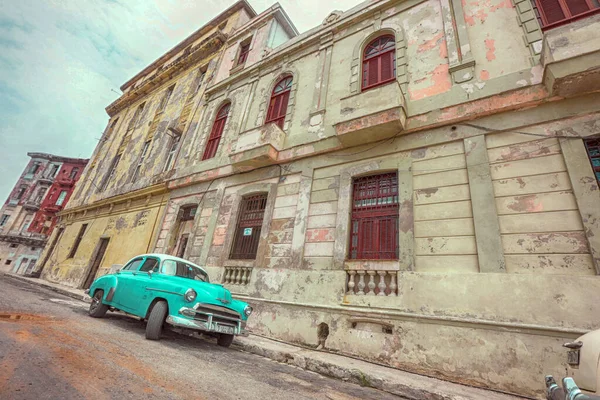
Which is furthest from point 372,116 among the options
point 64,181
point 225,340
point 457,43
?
point 64,181

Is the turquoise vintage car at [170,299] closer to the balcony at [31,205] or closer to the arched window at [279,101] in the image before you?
the arched window at [279,101]

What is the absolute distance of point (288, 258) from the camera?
681 cm

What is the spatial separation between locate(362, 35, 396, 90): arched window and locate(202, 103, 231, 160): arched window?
636cm

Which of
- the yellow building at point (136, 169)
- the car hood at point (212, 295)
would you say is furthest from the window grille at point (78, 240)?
the car hood at point (212, 295)

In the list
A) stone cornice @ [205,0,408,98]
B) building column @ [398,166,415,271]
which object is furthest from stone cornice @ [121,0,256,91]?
building column @ [398,166,415,271]

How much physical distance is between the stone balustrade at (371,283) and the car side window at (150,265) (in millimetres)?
3953

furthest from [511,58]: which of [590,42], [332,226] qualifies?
[332,226]

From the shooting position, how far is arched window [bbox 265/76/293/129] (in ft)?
→ 31.3

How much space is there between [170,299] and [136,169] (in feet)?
44.2

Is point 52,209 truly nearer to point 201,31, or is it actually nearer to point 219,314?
point 201,31

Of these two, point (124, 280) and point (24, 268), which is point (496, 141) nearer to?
point (124, 280)

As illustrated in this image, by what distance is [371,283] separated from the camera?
212 inches

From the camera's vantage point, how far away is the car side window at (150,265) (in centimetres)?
523

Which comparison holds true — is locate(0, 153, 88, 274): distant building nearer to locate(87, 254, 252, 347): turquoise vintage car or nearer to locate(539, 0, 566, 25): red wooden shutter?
locate(87, 254, 252, 347): turquoise vintage car
